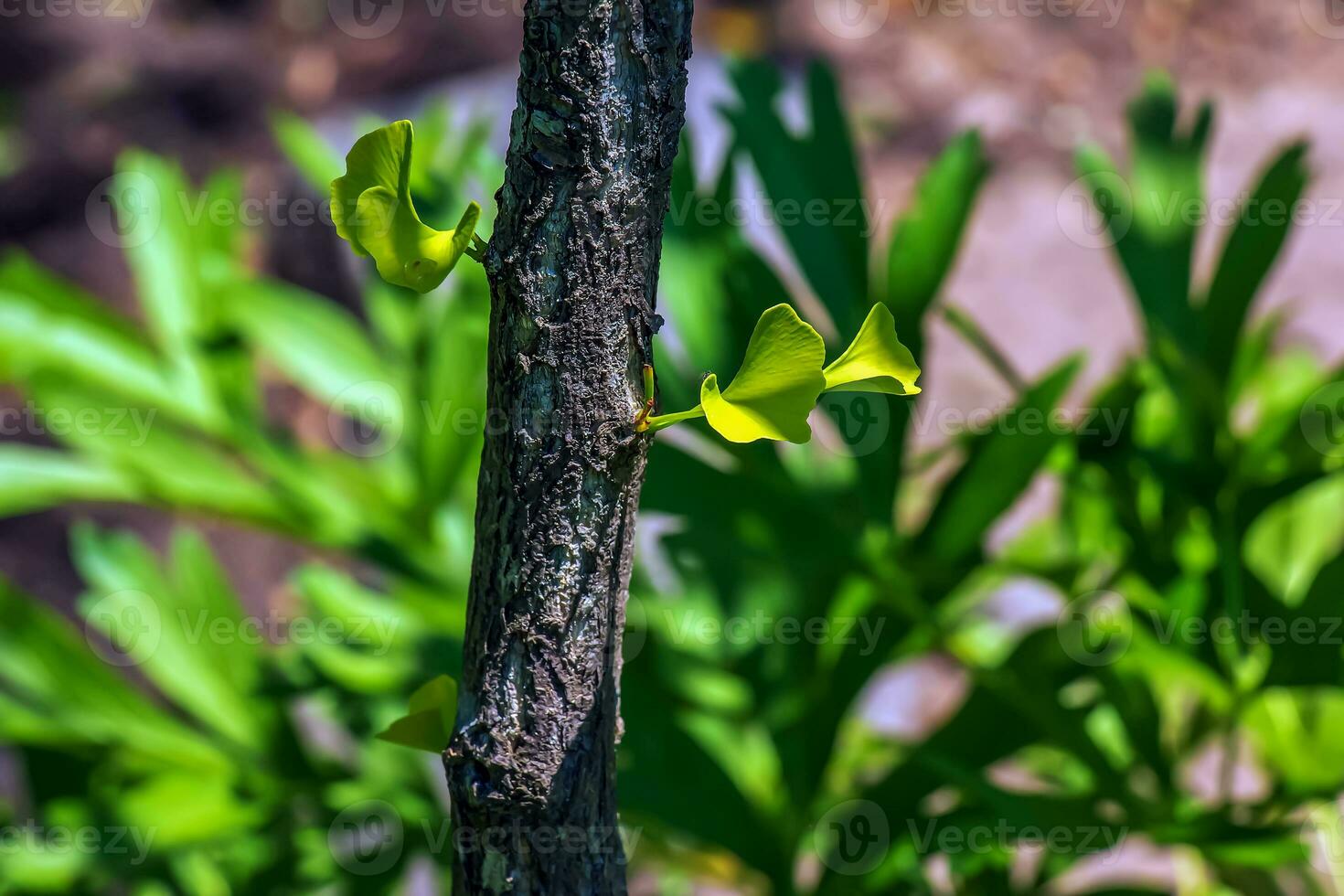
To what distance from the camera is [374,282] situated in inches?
40.9

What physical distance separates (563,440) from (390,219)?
0.08 meters

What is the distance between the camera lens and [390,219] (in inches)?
12.2

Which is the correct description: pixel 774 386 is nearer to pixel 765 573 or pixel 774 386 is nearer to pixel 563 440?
pixel 563 440

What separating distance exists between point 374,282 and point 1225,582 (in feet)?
2.32

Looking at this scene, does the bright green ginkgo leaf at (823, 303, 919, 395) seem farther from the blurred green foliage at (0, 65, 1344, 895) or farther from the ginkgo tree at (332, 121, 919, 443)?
the blurred green foliage at (0, 65, 1344, 895)

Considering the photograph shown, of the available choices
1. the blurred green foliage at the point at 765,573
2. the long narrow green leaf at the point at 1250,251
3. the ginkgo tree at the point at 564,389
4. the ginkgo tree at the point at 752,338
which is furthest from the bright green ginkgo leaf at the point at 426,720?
the long narrow green leaf at the point at 1250,251

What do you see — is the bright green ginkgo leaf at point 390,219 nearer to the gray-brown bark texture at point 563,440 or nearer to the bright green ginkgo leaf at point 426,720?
the gray-brown bark texture at point 563,440

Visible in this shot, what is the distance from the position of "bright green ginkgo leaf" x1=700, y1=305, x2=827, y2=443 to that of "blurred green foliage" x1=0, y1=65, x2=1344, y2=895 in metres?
0.33

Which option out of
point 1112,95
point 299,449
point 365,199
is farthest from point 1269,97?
point 365,199

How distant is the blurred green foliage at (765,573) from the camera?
0.73m

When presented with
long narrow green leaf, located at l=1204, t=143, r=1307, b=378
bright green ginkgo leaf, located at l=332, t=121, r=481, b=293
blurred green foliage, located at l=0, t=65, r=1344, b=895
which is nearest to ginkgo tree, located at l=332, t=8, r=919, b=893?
bright green ginkgo leaf, located at l=332, t=121, r=481, b=293

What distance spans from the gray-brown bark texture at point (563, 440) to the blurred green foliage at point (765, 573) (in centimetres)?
28

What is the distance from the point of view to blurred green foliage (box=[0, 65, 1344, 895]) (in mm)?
728

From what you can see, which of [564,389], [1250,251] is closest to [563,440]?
[564,389]
